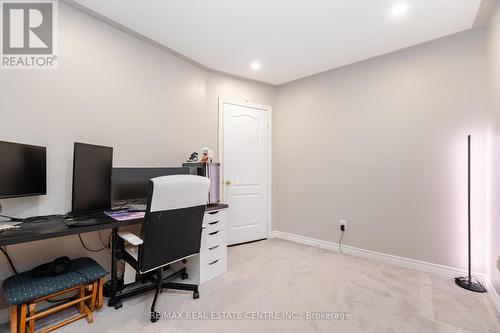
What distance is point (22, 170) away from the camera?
6.06 ft

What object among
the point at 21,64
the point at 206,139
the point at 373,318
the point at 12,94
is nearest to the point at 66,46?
the point at 21,64

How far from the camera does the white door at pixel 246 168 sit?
3.83 m

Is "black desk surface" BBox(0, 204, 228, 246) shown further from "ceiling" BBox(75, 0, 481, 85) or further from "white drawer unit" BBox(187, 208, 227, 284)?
"ceiling" BBox(75, 0, 481, 85)

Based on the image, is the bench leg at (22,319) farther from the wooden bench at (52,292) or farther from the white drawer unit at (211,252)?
the white drawer unit at (211,252)

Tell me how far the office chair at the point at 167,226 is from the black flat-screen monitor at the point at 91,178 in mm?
482

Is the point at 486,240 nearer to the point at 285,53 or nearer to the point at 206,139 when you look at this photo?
the point at 285,53

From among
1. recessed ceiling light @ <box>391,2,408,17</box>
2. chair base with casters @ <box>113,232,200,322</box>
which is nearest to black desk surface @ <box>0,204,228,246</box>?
chair base with casters @ <box>113,232,200,322</box>

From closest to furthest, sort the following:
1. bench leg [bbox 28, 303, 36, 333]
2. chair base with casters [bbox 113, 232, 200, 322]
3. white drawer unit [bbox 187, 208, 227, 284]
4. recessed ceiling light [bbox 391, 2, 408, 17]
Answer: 1. bench leg [bbox 28, 303, 36, 333]
2. chair base with casters [bbox 113, 232, 200, 322]
3. recessed ceiling light [bbox 391, 2, 408, 17]
4. white drawer unit [bbox 187, 208, 227, 284]

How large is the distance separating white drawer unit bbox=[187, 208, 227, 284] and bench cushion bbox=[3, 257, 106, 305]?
0.89 metres

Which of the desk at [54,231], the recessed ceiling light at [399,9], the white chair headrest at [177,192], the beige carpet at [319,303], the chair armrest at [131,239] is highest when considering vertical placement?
the recessed ceiling light at [399,9]

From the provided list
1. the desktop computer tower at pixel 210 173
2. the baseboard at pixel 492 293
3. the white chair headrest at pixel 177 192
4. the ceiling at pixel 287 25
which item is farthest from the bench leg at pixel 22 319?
Answer: the baseboard at pixel 492 293

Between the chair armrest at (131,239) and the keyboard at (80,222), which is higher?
the keyboard at (80,222)

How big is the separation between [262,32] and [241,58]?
0.66 m

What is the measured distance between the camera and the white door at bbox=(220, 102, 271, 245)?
12.6ft
